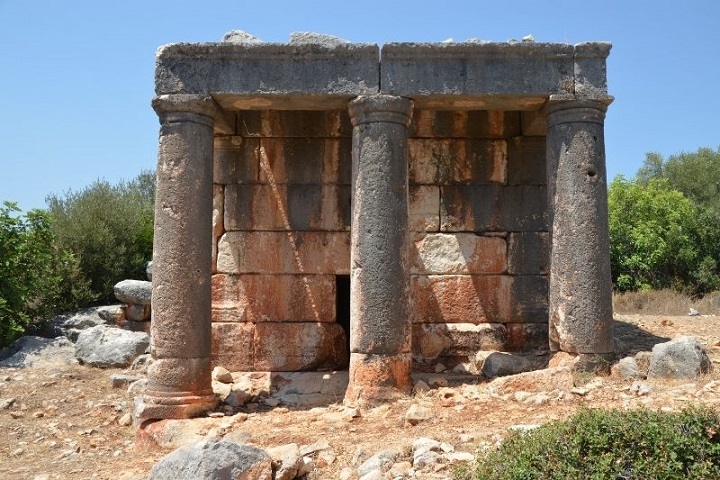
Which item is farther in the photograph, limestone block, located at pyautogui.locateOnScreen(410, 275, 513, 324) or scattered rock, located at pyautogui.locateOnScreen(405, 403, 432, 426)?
limestone block, located at pyautogui.locateOnScreen(410, 275, 513, 324)

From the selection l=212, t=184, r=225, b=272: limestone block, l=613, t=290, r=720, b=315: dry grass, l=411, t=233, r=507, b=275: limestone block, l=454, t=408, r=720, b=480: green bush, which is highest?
l=212, t=184, r=225, b=272: limestone block

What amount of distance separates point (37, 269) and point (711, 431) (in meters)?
13.5

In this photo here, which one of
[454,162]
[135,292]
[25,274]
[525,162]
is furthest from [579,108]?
[25,274]

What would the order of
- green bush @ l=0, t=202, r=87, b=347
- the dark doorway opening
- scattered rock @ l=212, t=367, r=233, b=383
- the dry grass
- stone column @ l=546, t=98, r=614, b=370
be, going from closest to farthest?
stone column @ l=546, t=98, r=614, b=370 → scattered rock @ l=212, t=367, r=233, b=383 → the dark doorway opening → green bush @ l=0, t=202, r=87, b=347 → the dry grass

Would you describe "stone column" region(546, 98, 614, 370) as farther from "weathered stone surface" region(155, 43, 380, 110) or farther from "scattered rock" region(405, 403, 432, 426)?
"weathered stone surface" region(155, 43, 380, 110)

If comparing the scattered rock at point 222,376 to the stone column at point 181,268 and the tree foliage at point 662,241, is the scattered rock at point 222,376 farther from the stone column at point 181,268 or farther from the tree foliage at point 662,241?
the tree foliage at point 662,241

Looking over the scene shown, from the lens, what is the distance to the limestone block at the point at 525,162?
974cm

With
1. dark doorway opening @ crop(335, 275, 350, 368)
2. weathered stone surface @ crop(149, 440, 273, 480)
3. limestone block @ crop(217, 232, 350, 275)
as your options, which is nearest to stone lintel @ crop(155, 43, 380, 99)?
limestone block @ crop(217, 232, 350, 275)

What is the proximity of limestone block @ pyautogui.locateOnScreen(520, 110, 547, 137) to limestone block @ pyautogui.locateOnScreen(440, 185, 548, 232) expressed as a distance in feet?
2.48

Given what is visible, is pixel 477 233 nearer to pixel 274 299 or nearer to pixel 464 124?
pixel 464 124

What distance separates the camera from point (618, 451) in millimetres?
4434

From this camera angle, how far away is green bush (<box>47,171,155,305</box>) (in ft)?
58.7

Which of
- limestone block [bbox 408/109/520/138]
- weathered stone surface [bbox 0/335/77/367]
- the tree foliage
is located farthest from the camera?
the tree foliage

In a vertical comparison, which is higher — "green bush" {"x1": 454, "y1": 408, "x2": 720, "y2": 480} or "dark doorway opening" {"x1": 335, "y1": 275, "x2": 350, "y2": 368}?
"dark doorway opening" {"x1": 335, "y1": 275, "x2": 350, "y2": 368}
